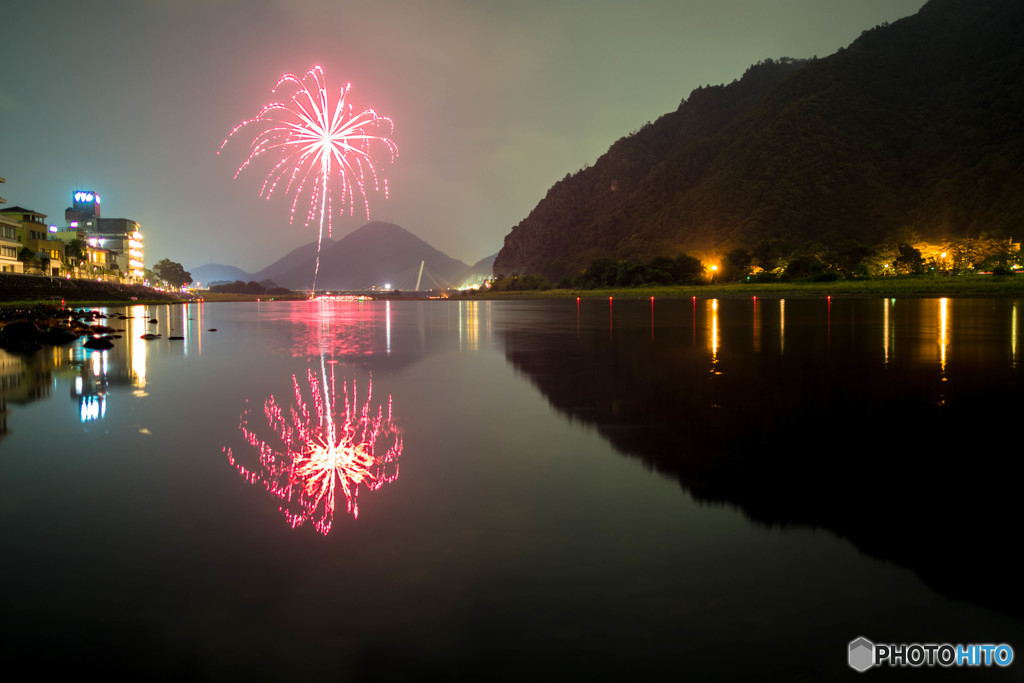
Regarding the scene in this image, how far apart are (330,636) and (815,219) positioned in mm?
199075

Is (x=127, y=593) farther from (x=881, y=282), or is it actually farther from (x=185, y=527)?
(x=881, y=282)

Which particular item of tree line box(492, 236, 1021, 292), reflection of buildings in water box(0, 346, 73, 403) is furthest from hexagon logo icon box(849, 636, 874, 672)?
Result: tree line box(492, 236, 1021, 292)

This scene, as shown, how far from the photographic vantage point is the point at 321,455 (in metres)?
8.95

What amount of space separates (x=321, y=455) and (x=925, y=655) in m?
7.16

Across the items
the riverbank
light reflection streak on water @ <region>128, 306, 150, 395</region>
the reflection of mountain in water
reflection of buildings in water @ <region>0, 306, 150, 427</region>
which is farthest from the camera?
the riverbank

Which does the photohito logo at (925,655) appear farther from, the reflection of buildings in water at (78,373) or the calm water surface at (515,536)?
the reflection of buildings in water at (78,373)

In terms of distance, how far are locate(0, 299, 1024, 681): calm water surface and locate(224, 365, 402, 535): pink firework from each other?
0.21ft

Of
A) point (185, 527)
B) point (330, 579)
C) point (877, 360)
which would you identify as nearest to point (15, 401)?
point (185, 527)

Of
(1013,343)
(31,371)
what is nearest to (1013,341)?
(1013,343)

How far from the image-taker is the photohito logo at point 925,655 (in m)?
4.23

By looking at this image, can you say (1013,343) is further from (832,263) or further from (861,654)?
(832,263)

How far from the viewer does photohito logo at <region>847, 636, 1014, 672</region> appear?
13.9ft

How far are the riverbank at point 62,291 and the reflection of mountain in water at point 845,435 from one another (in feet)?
241

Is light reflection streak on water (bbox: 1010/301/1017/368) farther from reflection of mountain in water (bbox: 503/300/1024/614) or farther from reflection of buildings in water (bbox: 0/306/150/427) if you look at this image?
reflection of buildings in water (bbox: 0/306/150/427)
